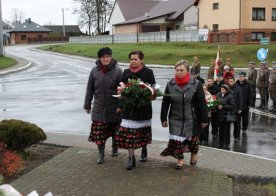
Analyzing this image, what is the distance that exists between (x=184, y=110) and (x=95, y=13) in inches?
3280

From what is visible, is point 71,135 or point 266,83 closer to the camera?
point 71,135

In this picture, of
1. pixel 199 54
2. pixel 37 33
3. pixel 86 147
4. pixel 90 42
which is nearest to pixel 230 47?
pixel 199 54

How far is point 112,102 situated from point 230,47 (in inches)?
1377

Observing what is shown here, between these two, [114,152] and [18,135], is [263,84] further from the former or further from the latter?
[18,135]

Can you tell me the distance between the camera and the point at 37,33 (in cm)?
11500

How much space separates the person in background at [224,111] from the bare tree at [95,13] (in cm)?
7581

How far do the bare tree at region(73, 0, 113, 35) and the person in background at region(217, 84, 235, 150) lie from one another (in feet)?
249

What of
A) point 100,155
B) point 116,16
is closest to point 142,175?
point 100,155

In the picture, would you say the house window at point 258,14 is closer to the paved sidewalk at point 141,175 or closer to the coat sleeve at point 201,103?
the paved sidewalk at point 141,175

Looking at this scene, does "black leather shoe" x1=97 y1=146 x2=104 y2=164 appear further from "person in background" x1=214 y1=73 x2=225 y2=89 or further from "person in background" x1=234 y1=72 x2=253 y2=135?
"person in background" x1=234 y1=72 x2=253 y2=135

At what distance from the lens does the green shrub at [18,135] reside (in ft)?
25.7

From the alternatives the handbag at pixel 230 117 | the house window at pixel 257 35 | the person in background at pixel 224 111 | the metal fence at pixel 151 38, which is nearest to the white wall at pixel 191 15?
the metal fence at pixel 151 38

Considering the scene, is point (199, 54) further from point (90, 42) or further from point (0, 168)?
point (90, 42)

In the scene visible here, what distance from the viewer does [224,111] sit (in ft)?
35.0
